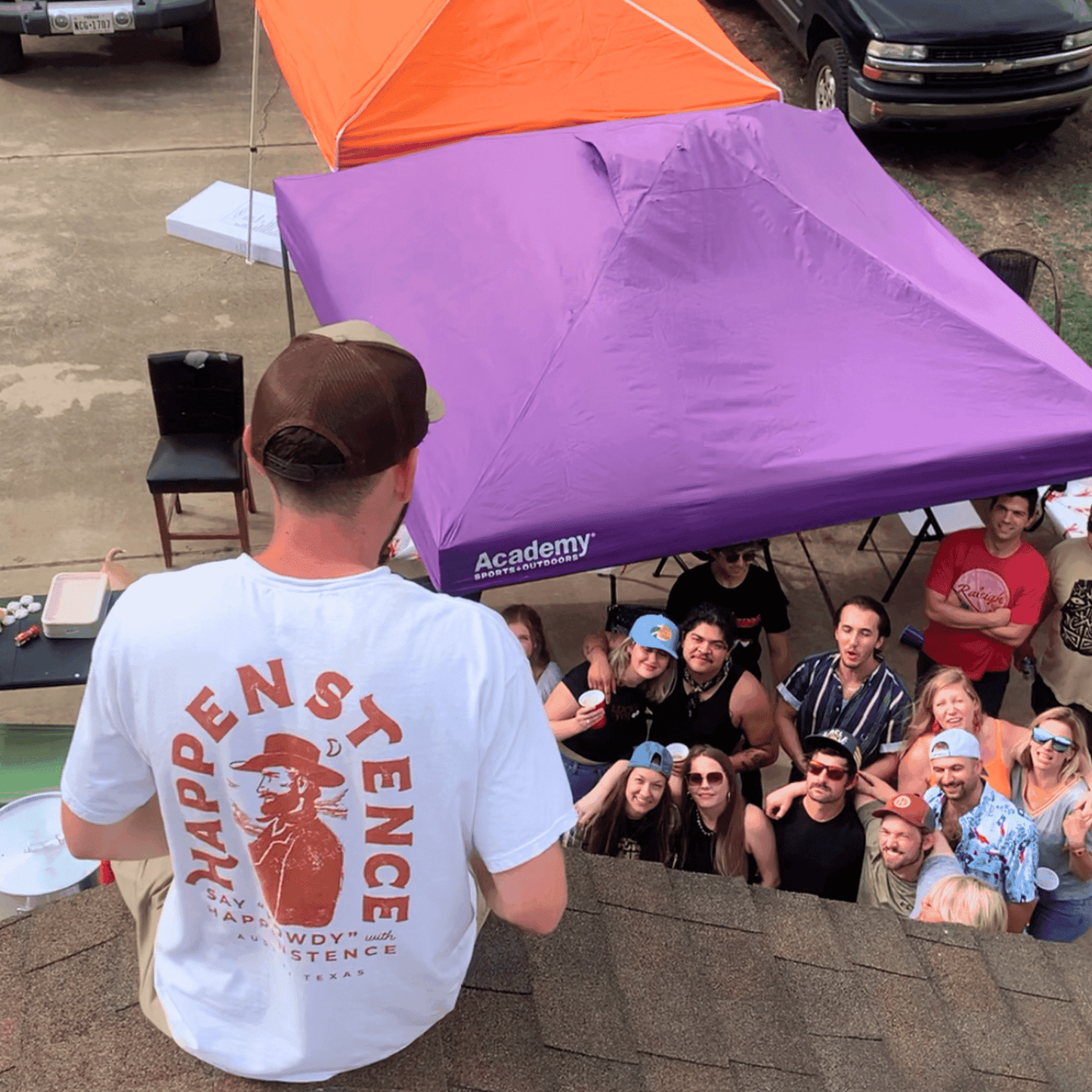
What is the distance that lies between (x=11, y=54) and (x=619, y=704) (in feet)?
30.0

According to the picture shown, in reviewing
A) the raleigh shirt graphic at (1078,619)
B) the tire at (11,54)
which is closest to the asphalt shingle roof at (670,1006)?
the raleigh shirt graphic at (1078,619)

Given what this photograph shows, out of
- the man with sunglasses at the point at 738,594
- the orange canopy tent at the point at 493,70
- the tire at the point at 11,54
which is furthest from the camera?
the tire at the point at 11,54

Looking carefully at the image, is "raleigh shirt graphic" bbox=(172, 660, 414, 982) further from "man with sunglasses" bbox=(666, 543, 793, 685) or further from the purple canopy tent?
"man with sunglasses" bbox=(666, 543, 793, 685)

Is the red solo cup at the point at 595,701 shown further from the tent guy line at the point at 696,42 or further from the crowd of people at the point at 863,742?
the tent guy line at the point at 696,42

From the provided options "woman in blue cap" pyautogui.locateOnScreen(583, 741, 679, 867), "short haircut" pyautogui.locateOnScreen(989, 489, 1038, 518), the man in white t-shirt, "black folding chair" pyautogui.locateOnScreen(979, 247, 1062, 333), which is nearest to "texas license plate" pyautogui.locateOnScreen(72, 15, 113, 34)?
"black folding chair" pyautogui.locateOnScreen(979, 247, 1062, 333)

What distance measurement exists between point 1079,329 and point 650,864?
7.14m

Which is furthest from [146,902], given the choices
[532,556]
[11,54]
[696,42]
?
[11,54]

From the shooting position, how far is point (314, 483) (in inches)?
61.4

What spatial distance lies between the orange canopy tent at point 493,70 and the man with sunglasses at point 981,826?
12.1 feet

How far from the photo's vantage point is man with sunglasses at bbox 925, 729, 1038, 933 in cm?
418

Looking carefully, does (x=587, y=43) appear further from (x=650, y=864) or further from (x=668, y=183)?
(x=650, y=864)

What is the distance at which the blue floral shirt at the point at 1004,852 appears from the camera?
164 inches

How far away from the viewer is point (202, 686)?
159 cm

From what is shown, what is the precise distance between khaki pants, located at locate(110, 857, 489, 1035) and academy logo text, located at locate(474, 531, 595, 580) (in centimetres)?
176
